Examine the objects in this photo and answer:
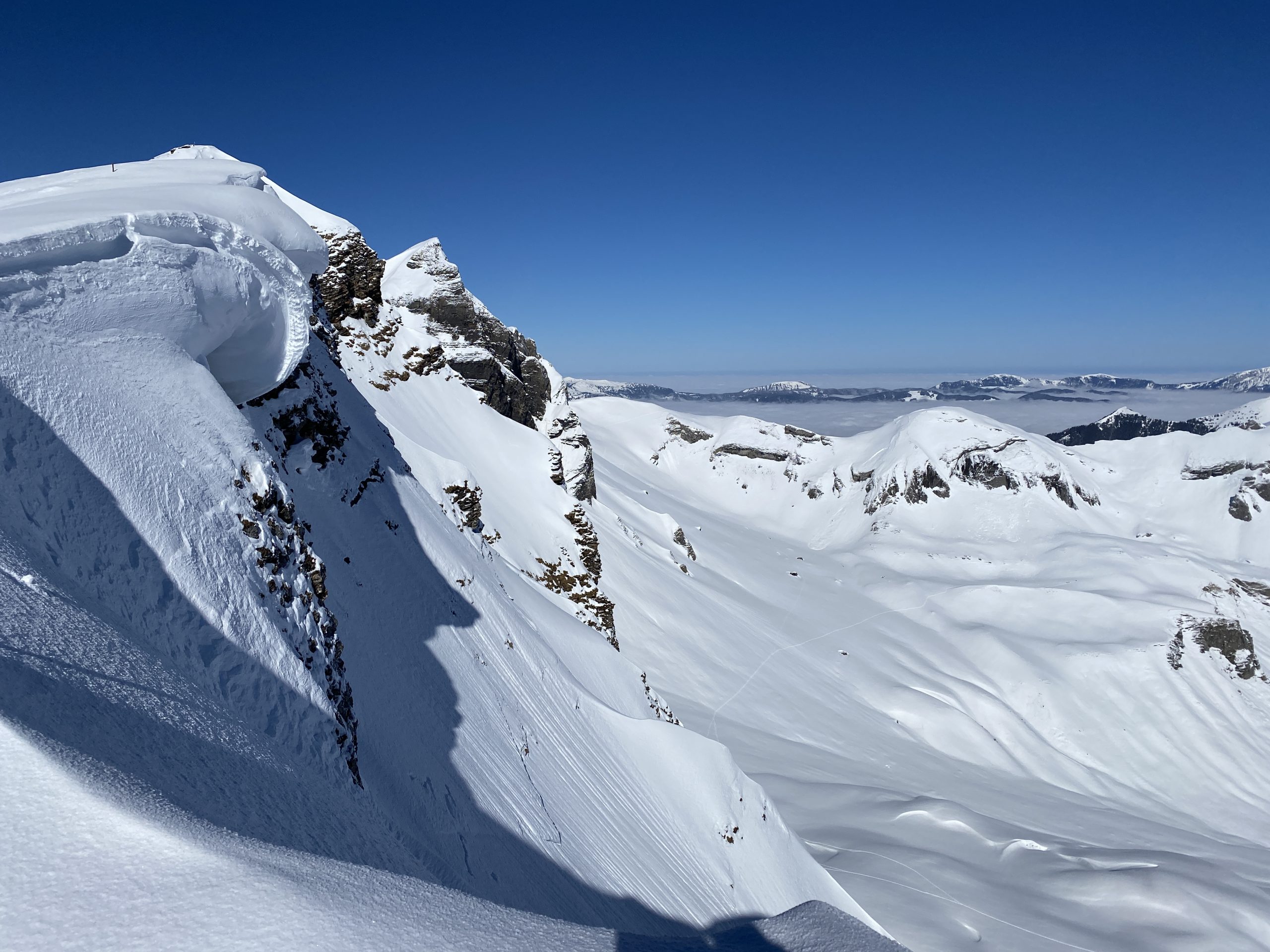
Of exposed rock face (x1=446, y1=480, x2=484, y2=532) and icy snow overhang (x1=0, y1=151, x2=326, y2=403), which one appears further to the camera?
exposed rock face (x1=446, y1=480, x2=484, y2=532)

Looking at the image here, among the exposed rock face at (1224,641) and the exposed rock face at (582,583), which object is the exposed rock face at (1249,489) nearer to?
the exposed rock face at (1224,641)

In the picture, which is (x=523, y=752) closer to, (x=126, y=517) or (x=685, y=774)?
(x=685, y=774)

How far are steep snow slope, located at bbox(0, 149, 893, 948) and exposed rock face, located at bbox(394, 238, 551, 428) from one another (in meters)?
24.1

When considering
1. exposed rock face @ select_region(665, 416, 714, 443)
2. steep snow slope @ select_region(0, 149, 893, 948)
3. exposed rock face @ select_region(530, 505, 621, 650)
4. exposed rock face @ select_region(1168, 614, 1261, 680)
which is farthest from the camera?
exposed rock face @ select_region(665, 416, 714, 443)

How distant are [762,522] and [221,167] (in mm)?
131931

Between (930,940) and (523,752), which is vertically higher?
(523,752)

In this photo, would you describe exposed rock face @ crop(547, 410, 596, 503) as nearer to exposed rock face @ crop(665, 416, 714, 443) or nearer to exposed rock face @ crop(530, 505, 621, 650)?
exposed rock face @ crop(530, 505, 621, 650)

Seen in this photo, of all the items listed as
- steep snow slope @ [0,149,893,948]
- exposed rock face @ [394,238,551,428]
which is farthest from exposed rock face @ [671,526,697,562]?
steep snow slope @ [0,149,893,948]

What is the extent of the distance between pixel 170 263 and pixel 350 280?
1050 inches

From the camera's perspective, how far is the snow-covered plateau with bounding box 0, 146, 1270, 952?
3539 mm

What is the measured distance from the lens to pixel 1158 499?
14050cm

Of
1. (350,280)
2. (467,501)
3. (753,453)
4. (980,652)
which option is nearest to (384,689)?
(467,501)

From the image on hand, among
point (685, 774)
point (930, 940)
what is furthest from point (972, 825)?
point (685, 774)

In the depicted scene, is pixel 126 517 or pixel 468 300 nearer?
pixel 126 517
